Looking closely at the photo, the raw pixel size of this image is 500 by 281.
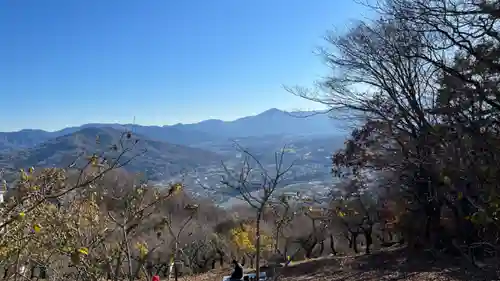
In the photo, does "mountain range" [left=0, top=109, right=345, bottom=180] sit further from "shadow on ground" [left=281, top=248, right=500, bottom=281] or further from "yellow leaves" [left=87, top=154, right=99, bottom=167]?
"shadow on ground" [left=281, top=248, right=500, bottom=281]

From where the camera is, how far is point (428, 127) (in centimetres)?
316

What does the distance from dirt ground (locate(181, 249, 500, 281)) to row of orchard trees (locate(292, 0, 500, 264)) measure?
1.75 feet

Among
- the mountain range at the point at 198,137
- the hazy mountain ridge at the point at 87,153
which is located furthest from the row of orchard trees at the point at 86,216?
the mountain range at the point at 198,137

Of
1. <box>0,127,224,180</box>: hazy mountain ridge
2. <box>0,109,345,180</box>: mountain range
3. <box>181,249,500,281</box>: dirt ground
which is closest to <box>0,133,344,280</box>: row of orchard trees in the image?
<box>0,127,224,180</box>: hazy mountain ridge

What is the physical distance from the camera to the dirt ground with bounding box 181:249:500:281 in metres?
8.97

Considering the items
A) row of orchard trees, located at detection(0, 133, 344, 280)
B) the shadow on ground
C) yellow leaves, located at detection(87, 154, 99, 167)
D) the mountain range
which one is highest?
the mountain range

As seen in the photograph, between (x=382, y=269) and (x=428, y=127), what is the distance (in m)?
8.40

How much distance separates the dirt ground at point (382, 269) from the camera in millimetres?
8966

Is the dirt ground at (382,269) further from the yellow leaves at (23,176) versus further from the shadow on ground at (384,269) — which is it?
the yellow leaves at (23,176)

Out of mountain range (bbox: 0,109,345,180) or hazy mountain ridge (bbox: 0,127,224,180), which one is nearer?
hazy mountain ridge (bbox: 0,127,224,180)

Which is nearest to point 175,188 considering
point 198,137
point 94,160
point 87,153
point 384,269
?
point 87,153

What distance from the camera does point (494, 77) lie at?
283 cm

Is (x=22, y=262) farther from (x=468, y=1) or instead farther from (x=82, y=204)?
(x=468, y=1)

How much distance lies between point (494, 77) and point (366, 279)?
7868 millimetres
